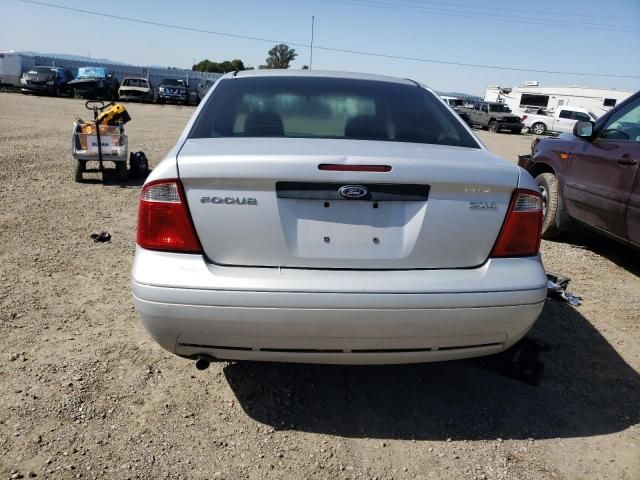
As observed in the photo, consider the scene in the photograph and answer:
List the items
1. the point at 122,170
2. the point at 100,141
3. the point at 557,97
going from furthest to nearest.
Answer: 1. the point at 557,97
2. the point at 122,170
3. the point at 100,141

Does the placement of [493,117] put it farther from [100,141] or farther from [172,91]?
[100,141]

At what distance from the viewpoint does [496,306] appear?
225 centimetres

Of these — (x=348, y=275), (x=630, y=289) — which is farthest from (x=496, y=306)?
(x=630, y=289)

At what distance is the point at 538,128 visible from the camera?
116 feet

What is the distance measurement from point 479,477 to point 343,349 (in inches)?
32.0

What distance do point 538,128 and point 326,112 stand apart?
3622 centimetres

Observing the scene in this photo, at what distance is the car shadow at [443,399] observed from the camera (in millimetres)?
2605

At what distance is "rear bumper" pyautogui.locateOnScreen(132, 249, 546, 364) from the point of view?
2133 millimetres

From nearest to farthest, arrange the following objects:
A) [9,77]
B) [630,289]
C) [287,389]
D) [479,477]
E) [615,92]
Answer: [479,477], [287,389], [630,289], [9,77], [615,92]

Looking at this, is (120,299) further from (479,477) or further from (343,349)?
(479,477)

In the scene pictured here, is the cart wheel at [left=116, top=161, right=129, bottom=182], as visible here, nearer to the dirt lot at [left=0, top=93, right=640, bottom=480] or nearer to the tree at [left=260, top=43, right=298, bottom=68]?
the dirt lot at [left=0, top=93, right=640, bottom=480]

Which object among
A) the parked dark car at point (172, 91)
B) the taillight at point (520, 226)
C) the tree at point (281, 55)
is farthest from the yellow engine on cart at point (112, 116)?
the tree at point (281, 55)

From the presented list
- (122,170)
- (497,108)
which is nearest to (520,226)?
(122,170)

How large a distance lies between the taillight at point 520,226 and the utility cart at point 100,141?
6588 millimetres
